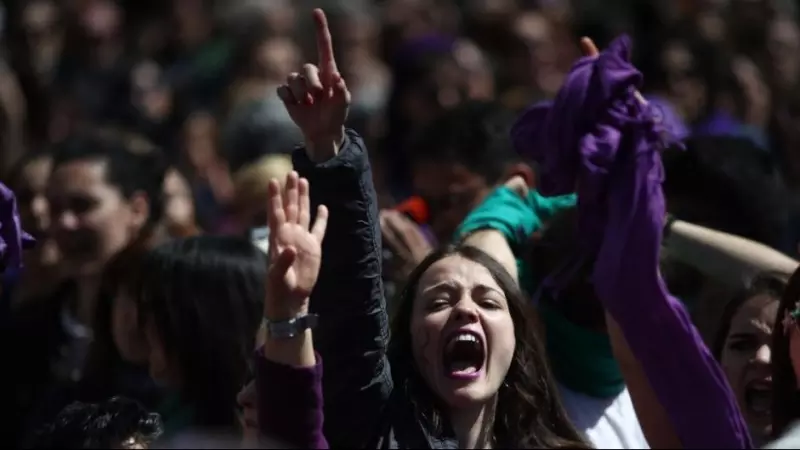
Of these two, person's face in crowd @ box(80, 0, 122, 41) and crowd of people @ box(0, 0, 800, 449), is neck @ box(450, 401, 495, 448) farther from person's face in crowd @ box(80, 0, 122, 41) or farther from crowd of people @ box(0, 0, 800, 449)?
person's face in crowd @ box(80, 0, 122, 41)

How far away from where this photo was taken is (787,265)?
4555mm

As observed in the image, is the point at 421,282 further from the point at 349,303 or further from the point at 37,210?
the point at 37,210

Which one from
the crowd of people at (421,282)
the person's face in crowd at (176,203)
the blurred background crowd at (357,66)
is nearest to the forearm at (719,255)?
the crowd of people at (421,282)

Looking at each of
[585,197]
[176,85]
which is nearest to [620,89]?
[585,197]

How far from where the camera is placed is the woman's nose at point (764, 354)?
4.36 m

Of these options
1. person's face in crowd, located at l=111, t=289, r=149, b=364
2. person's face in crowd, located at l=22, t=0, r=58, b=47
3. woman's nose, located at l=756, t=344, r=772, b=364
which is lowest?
person's face in crowd, located at l=22, t=0, r=58, b=47

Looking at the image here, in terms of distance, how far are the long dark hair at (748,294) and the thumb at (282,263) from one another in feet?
5.45

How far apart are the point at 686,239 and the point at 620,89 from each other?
2.59 ft

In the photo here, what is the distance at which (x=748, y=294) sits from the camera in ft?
14.6

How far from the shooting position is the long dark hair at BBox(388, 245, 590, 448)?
12.9ft

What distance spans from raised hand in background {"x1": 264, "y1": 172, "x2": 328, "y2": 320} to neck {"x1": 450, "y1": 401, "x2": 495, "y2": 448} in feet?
2.32

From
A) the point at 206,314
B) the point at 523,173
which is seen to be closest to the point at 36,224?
the point at 206,314

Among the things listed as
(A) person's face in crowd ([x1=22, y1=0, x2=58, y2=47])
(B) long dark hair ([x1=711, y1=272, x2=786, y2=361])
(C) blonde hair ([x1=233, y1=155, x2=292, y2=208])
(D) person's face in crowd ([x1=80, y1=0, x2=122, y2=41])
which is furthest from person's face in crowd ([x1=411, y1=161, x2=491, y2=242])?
(A) person's face in crowd ([x1=22, y1=0, x2=58, y2=47])

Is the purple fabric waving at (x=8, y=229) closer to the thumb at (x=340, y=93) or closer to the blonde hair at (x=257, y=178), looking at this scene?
the thumb at (x=340, y=93)
